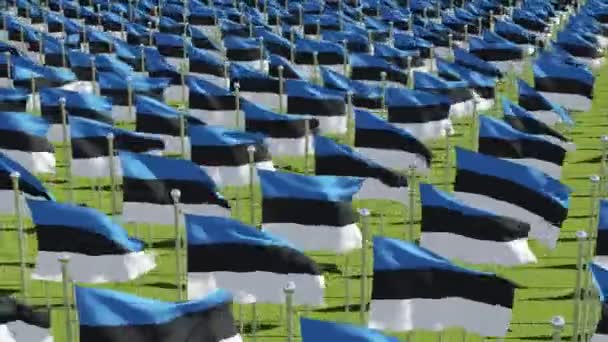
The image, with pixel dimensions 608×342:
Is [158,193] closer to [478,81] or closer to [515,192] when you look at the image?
Result: [515,192]

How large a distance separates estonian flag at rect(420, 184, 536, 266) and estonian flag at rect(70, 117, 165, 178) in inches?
355

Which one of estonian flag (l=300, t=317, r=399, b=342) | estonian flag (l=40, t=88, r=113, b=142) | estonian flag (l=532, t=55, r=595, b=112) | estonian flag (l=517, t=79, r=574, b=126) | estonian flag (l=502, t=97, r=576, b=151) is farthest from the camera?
estonian flag (l=532, t=55, r=595, b=112)

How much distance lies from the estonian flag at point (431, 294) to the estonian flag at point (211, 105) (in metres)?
15.2

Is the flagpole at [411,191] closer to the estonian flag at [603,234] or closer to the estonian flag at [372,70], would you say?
the estonian flag at [603,234]

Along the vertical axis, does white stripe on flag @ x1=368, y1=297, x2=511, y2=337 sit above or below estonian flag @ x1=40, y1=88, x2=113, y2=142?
below

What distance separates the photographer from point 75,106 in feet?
106

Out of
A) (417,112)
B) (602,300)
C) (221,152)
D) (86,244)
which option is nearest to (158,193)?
(86,244)

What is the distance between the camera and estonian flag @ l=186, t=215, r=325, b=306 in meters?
20.5

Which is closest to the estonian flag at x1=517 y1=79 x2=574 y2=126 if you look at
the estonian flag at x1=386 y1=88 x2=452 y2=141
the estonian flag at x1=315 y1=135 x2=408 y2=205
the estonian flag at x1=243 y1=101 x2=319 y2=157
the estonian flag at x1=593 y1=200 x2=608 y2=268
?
the estonian flag at x1=386 y1=88 x2=452 y2=141

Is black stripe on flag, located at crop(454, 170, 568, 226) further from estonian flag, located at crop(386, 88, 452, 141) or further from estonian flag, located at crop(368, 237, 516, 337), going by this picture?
estonian flag, located at crop(386, 88, 452, 141)

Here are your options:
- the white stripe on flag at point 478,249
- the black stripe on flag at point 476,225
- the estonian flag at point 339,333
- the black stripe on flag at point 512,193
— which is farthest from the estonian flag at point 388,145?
the estonian flag at point 339,333

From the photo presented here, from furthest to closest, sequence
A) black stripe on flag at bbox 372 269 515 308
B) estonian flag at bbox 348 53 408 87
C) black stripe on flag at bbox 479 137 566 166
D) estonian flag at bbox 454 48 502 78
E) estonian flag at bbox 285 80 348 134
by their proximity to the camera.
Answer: estonian flag at bbox 454 48 502 78 → estonian flag at bbox 348 53 408 87 → estonian flag at bbox 285 80 348 134 → black stripe on flag at bbox 479 137 566 166 → black stripe on flag at bbox 372 269 515 308

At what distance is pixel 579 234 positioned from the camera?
1897 cm

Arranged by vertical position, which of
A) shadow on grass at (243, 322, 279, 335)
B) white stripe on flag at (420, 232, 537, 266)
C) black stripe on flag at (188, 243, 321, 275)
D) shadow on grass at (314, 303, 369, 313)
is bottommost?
shadow on grass at (243, 322, 279, 335)
